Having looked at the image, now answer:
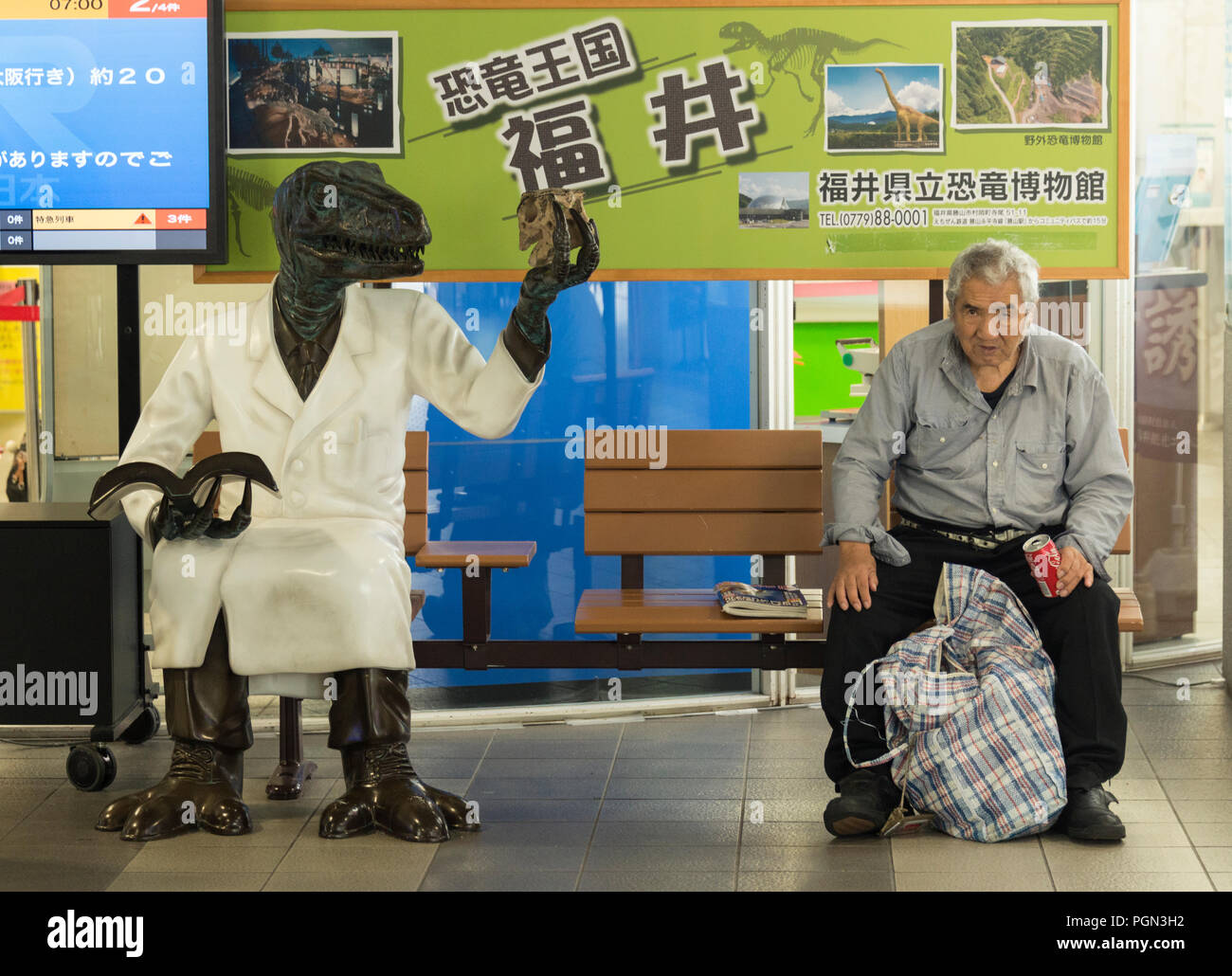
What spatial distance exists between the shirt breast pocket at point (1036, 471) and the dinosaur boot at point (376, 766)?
1716 mm

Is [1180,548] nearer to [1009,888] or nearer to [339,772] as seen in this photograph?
[1009,888]

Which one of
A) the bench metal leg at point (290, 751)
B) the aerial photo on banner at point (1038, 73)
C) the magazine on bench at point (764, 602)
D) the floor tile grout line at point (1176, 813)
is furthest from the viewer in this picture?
the aerial photo on banner at point (1038, 73)

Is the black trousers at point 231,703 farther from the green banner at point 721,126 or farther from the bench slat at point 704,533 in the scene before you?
the green banner at point 721,126

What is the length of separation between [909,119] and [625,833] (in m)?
2.24

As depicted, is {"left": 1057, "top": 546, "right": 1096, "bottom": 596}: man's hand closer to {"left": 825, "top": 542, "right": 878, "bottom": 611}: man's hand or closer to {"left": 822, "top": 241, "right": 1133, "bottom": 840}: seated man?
{"left": 822, "top": 241, "right": 1133, "bottom": 840}: seated man

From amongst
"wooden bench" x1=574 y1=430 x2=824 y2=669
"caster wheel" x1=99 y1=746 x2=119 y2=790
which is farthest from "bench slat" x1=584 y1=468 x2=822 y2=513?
"caster wheel" x1=99 y1=746 x2=119 y2=790

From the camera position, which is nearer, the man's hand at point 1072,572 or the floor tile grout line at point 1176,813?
the floor tile grout line at point 1176,813

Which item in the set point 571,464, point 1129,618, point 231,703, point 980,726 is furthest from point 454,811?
point 1129,618

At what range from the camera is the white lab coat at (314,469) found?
12.7ft

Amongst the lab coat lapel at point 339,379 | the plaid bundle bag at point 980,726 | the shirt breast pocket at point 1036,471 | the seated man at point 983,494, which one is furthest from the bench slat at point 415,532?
the shirt breast pocket at point 1036,471

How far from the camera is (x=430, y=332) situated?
4145 millimetres

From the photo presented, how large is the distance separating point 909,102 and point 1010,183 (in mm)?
384

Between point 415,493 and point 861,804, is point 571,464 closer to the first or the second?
point 415,493
